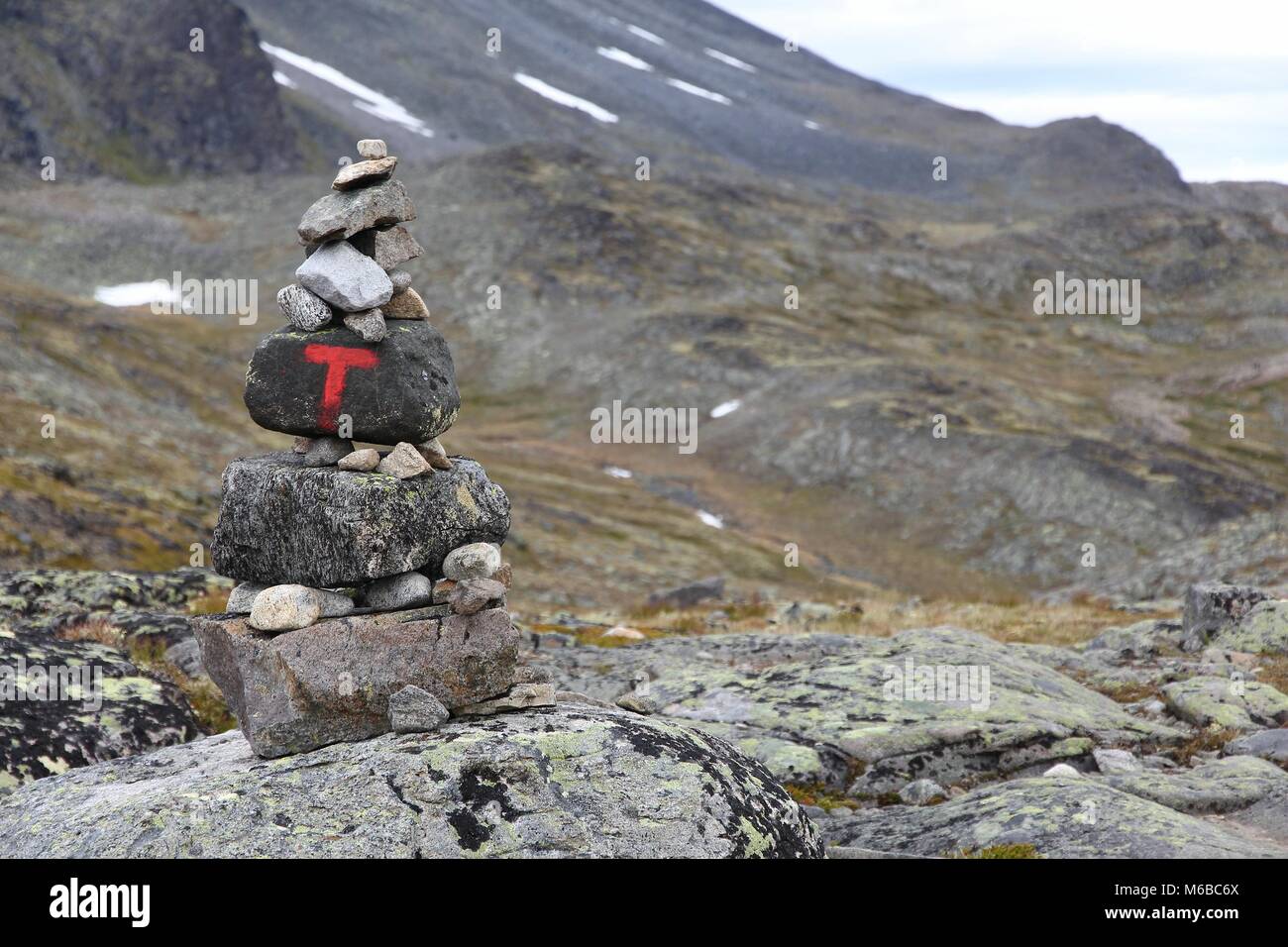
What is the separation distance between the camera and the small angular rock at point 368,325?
11062mm

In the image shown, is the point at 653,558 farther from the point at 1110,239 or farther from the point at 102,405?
the point at 1110,239

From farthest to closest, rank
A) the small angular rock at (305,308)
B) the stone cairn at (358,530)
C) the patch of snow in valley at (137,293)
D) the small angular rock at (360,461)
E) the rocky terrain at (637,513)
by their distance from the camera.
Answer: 1. the patch of snow in valley at (137,293)
2. the small angular rock at (305,308)
3. the small angular rock at (360,461)
4. the stone cairn at (358,530)
5. the rocky terrain at (637,513)

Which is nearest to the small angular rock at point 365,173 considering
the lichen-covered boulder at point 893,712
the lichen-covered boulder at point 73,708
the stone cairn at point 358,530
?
the stone cairn at point 358,530

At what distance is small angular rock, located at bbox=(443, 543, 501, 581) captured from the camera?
10.9m

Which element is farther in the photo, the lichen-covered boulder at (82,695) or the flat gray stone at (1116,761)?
the flat gray stone at (1116,761)

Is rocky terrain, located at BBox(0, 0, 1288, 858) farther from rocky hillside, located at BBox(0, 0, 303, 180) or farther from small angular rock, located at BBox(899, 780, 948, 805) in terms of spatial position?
rocky hillside, located at BBox(0, 0, 303, 180)

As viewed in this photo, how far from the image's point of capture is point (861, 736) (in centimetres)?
1530

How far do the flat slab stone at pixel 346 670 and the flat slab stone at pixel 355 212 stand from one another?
4052 mm

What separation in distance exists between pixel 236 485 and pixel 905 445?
62789mm

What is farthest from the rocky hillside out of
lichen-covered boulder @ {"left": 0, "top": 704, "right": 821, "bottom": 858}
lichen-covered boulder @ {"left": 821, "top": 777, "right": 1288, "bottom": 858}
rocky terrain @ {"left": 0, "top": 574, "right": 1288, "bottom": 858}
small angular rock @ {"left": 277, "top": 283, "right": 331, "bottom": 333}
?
lichen-covered boulder @ {"left": 821, "top": 777, "right": 1288, "bottom": 858}

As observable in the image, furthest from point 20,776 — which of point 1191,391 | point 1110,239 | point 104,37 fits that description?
point 104,37

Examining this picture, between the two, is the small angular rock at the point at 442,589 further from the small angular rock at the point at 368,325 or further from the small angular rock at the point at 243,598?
the small angular rock at the point at 368,325

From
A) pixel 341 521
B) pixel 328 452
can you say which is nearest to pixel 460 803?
pixel 341 521

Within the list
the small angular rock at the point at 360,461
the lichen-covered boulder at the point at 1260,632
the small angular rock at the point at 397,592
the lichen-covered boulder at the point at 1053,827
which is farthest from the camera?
the lichen-covered boulder at the point at 1260,632
